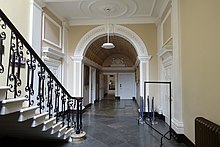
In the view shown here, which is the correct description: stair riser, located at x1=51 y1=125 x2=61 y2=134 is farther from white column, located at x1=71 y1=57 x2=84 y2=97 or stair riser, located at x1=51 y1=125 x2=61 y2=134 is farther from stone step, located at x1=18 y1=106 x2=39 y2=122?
white column, located at x1=71 y1=57 x2=84 y2=97

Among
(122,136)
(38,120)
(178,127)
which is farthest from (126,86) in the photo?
(38,120)

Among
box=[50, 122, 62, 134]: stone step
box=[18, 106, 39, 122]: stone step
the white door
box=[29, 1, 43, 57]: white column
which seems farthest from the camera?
the white door

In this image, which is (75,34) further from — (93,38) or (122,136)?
(122,136)

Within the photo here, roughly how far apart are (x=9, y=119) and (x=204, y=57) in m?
3.31

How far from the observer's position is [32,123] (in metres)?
2.79

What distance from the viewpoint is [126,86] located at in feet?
50.3

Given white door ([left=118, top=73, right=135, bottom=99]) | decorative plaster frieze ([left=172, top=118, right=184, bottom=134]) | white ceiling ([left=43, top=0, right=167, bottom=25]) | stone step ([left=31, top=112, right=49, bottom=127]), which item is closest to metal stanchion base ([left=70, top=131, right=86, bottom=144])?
stone step ([left=31, top=112, right=49, bottom=127])

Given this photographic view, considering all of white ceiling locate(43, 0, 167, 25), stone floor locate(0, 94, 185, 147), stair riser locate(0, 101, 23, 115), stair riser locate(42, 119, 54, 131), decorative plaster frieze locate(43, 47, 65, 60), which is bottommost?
stone floor locate(0, 94, 185, 147)

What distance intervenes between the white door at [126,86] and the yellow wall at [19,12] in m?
11.0

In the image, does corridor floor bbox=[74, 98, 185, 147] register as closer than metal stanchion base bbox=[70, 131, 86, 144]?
Yes

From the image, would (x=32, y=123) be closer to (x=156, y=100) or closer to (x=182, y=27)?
(x=182, y=27)

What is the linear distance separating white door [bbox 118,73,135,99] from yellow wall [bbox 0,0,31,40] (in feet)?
36.2

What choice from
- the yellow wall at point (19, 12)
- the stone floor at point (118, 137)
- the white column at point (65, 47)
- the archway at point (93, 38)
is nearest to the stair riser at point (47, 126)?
the stone floor at point (118, 137)

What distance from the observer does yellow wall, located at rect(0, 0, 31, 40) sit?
411 cm
